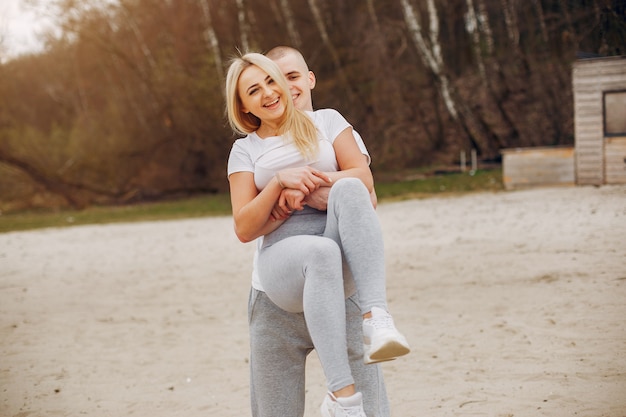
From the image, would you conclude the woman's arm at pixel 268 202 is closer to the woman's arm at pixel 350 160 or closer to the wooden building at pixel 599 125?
the woman's arm at pixel 350 160

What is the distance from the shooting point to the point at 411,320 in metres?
5.38

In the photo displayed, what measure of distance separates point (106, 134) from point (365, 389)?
19714mm

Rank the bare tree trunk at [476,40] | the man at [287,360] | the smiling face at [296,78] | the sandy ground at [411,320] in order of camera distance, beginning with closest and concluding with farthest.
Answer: the man at [287,360] < the smiling face at [296,78] < the sandy ground at [411,320] < the bare tree trunk at [476,40]

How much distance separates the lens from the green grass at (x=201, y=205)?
13.6 meters

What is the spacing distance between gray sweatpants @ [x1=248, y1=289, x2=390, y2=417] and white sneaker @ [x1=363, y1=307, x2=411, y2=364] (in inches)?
14.1

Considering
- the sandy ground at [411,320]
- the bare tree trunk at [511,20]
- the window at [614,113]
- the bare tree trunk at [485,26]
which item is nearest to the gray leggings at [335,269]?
the sandy ground at [411,320]

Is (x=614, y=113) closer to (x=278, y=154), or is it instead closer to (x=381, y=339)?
(x=278, y=154)

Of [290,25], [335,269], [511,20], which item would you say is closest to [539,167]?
[511,20]

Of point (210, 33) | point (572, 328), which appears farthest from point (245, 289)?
point (210, 33)

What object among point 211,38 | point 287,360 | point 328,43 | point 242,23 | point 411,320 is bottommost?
point 411,320

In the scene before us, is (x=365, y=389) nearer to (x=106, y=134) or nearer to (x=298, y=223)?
(x=298, y=223)

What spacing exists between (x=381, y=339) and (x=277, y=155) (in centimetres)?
73

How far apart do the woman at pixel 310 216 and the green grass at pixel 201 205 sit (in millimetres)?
10564

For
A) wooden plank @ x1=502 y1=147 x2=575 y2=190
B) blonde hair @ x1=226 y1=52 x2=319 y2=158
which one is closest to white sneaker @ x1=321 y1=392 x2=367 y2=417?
blonde hair @ x1=226 y1=52 x2=319 y2=158
